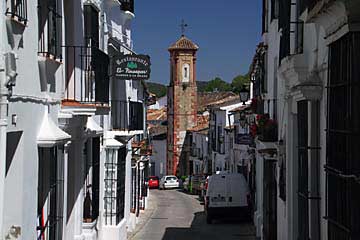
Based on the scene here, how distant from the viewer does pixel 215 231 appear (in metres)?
23.4

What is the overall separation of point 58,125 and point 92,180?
4.48m

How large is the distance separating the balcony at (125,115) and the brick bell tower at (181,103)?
44545 mm

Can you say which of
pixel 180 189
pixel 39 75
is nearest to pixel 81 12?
pixel 39 75

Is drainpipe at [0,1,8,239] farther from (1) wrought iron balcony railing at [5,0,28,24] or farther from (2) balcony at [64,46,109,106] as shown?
(2) balcony at [64,46,109,106]

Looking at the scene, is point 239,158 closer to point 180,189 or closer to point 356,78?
point 180,189

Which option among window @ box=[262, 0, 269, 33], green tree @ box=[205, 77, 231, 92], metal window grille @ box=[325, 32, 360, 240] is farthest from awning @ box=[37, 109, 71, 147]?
green tree @ box=[205, 77, 231, 92]

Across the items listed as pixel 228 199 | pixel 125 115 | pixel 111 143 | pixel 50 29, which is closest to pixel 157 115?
pixel 228 199

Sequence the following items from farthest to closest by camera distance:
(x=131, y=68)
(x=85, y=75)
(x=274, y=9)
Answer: (x=274, y=9) → (x=131, y=68) → (x=85, y=75)

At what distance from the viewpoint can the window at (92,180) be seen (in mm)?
13820

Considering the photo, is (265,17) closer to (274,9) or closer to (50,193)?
(274,9)

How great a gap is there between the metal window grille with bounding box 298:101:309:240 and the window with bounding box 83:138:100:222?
4778mm

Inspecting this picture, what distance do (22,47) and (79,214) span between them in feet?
16.3

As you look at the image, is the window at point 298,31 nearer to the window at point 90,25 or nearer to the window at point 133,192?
the window at point 90,25

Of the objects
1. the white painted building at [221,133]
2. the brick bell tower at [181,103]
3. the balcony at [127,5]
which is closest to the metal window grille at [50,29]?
the balcony at [127,5]
